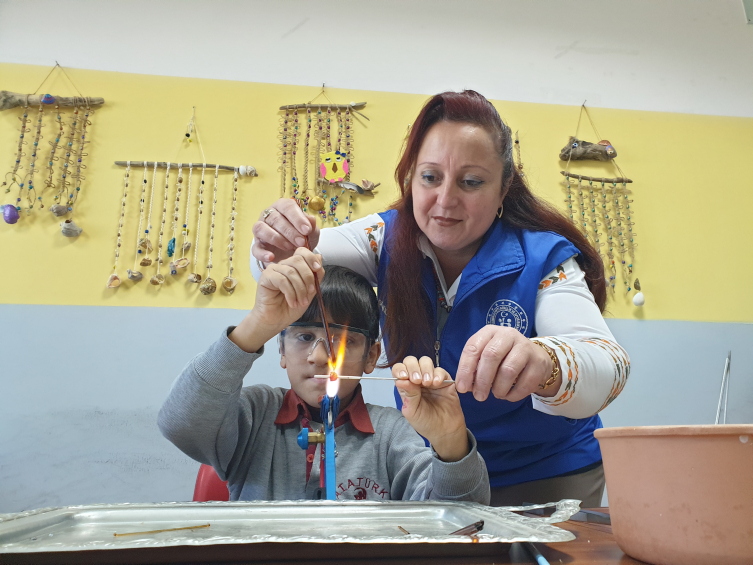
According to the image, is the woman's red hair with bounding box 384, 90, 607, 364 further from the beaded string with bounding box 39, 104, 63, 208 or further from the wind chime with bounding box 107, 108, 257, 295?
A: the beaded string with bounding box 39, 104, 63, 208

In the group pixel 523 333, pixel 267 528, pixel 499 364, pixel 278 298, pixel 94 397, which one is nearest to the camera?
pixel 267 528

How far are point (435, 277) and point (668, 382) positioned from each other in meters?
1.61

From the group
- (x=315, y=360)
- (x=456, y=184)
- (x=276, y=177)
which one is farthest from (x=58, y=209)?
(x=456, y=184)

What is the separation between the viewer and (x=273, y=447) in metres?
0.97

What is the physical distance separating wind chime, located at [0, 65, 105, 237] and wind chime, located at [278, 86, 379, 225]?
0.80 meters

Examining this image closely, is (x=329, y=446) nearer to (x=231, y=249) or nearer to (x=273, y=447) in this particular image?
(x=273, y=447)

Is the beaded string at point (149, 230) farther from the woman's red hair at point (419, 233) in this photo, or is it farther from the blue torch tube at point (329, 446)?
the blue torch tube at point (329, 446)

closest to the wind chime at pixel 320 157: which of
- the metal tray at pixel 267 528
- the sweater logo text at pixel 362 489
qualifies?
the sweater logo text at pixel 362 489

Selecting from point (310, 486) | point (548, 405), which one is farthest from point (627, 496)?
point (310, 486)

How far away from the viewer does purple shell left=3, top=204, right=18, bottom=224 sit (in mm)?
1980

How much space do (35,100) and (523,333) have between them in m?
2.16

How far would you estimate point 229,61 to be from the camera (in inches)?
90.3

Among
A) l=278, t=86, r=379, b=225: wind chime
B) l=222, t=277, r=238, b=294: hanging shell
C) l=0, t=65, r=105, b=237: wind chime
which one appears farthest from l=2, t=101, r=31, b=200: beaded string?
l=278, t=86, r=379, b=225: wind chime

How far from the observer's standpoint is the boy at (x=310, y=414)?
0.74m
